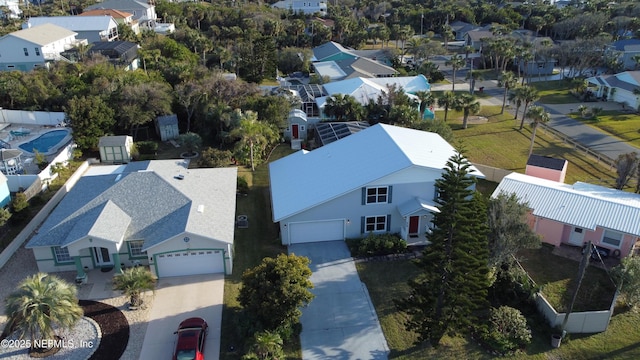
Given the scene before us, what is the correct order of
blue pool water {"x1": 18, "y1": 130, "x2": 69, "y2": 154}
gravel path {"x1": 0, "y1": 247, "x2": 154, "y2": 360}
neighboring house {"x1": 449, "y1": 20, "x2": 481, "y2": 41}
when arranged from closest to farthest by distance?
1. gravel path {"x1": 0, "y1": 247, "x2": 154, "y2": 360}
2. blue pool water {"x1": 18, "y1": 130, "x2": 69, "y2": 154}
3. neighboring house {"x1": 449, "y1": 20, "x2": 481, "y2": 41}

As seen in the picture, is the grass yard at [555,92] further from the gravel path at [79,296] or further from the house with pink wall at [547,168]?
the gravel path at [79,296]

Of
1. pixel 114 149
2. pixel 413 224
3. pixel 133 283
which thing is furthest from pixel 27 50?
pixel 413 224

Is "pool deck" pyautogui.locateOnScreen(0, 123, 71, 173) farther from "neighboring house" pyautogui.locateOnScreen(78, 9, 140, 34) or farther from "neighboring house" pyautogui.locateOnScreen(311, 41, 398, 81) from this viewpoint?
"neighboring house" pyautogui.locateOnScreen(78, 9, 140, 34)

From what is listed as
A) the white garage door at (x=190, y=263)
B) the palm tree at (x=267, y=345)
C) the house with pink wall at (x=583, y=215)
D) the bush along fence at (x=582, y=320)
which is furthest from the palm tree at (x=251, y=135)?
the bush along fence at (x=582, y=320)

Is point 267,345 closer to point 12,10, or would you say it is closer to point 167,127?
point 167,127

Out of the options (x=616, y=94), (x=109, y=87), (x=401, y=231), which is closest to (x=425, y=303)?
(x=401, y=231)

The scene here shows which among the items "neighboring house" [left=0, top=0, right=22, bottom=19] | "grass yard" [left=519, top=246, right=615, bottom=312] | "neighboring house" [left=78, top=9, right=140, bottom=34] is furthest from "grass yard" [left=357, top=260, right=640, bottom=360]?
"neighboring house" [left=0, top=0, right=22, bottom=19]

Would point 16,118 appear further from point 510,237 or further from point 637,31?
point 637,31
